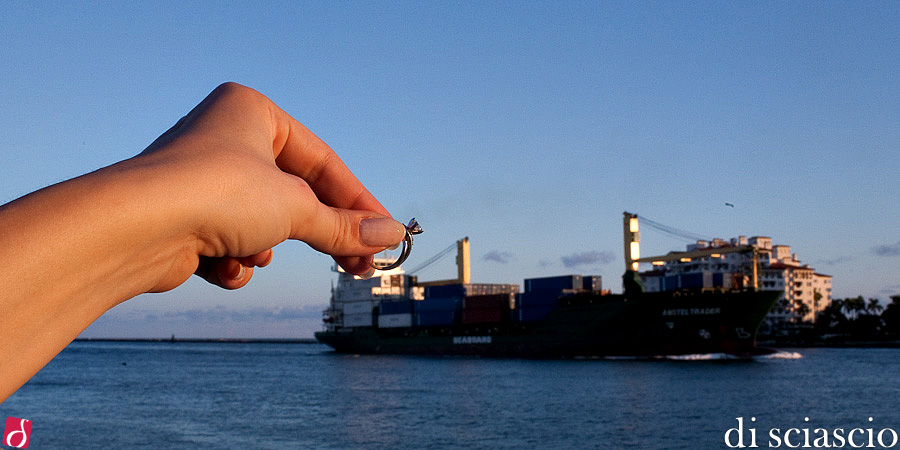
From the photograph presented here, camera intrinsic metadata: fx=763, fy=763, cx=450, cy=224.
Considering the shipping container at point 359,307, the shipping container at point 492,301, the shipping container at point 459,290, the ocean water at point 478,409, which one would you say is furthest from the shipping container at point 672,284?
the shipping container at point 359,307

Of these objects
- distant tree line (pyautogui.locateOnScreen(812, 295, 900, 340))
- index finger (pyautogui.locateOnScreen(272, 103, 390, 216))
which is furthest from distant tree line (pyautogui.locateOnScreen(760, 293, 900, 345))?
index finger (pyautogui.locateOnScreen(272, 103, 390, 216))

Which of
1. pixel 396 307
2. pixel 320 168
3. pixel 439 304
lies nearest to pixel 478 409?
pixel 320 168

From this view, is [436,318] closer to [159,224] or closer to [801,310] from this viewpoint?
[159,224]

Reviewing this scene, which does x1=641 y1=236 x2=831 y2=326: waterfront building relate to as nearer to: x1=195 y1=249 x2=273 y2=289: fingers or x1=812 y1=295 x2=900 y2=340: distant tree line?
x1=812 y1=295 x2=900 y2=340: distant tree line

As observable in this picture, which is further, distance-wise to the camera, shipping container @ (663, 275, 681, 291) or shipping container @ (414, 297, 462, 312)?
shipping container @ (414, 297, 462, 312)

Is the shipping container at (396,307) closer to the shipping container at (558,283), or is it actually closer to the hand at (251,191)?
the shipping container at (558,283)

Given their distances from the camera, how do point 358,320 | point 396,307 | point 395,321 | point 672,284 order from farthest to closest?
point 358,320
point 395,321
point 396,307
point 672,284
